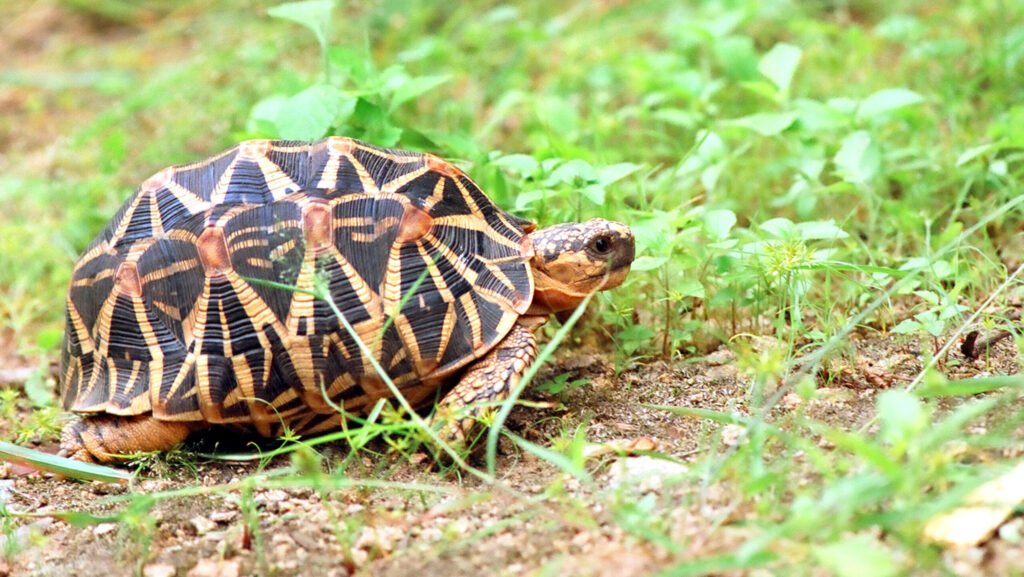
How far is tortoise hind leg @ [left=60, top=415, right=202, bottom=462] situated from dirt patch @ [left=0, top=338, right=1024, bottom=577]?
93 mm

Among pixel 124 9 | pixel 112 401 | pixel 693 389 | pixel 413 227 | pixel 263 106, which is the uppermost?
pixel 124 9

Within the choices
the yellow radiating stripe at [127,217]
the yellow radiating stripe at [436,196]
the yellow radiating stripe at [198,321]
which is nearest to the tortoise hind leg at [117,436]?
the yellow radiating stripe at [198,321]

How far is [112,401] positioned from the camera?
118 inches

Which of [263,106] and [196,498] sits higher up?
[263,106]

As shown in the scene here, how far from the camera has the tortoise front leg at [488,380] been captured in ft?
8.87

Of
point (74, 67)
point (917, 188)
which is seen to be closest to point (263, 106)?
point (917, 188)

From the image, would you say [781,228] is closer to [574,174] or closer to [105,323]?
[574,174]

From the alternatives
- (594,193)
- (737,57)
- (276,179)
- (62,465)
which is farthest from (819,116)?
(62,465)

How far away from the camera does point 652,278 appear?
3461mm

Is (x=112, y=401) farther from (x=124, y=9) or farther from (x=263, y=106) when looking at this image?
(x=124, y=9)

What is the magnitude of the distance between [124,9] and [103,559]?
604 centimetres

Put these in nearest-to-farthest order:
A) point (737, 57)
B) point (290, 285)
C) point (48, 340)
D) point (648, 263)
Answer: point (290, 285)
point (648, 263)
point (48, 340)
point (737, 57)

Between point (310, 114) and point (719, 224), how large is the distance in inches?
56.4

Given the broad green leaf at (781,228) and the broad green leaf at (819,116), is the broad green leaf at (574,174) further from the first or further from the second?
the broad green leaf at (819,116)
